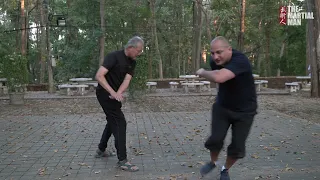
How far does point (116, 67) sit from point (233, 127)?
5.53 feet

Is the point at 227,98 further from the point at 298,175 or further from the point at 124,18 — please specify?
the point at 124,18

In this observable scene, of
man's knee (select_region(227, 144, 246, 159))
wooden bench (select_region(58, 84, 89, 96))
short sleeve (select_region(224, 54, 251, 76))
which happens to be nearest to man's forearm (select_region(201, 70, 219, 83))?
short sleeve (select_region(224, 54, 251, 76))

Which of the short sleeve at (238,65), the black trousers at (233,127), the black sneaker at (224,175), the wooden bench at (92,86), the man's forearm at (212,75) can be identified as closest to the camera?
the man's forearm at (212,75)

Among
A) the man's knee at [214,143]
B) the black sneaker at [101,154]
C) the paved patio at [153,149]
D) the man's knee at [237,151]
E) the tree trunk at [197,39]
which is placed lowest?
the paved patio at [153,149]

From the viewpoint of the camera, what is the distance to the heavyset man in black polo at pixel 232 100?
3.87 metres

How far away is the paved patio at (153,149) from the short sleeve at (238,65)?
1488mm

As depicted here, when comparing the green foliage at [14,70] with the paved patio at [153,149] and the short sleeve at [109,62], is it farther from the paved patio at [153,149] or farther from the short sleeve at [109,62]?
the short sleeve at [109,62]

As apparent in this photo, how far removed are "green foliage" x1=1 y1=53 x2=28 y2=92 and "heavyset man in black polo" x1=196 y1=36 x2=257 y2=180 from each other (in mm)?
10719

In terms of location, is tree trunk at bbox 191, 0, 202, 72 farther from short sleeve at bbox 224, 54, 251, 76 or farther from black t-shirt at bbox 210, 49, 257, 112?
short sleeve at bbox 224, 54, 251, 76

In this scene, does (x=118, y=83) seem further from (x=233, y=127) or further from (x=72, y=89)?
(x=72, y=89)

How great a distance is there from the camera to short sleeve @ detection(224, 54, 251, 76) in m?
3.74

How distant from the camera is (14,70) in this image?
13.3 metres

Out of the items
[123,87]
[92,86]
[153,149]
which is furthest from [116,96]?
[92,86]

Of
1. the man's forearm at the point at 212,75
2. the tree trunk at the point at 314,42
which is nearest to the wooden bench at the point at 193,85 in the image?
the tree trunk at the point at 314,42
